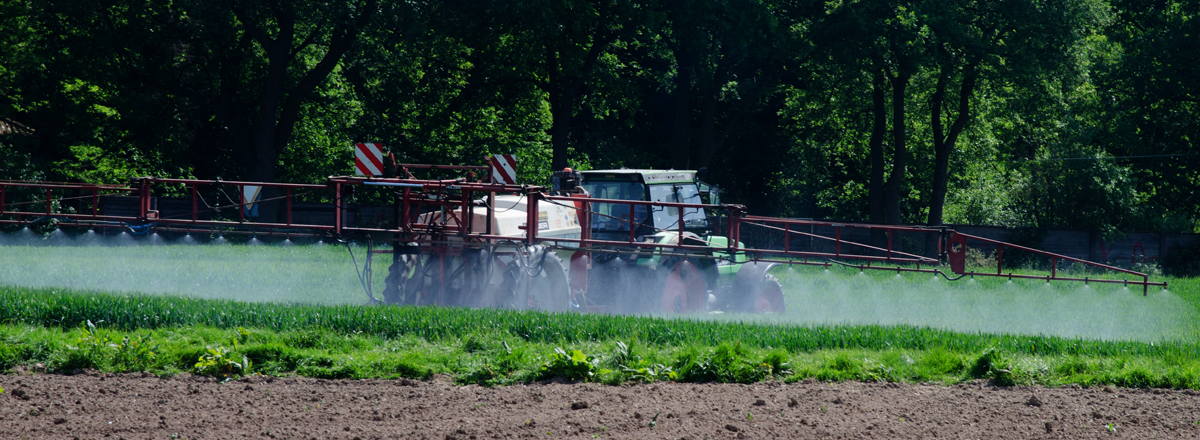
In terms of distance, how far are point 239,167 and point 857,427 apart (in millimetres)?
30148

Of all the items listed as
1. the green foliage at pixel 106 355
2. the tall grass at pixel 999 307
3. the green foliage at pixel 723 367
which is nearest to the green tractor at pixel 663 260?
the tall grass at pixel 999 307

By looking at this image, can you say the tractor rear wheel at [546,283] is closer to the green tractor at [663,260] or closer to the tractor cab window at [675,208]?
the green tractor at [663,260]

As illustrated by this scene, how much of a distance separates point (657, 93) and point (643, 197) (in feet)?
76.1

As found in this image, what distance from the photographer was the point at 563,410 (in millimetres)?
7770

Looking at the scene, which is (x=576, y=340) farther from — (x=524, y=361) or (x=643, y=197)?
(x=643, y=197)

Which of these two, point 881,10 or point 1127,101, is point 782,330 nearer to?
point 881,10

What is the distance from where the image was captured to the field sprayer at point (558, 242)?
13000 millimetres

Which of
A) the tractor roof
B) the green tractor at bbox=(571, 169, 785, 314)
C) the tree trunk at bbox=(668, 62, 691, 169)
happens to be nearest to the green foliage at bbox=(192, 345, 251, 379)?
the green tractor at bbox=(571, 169, 785, 314)

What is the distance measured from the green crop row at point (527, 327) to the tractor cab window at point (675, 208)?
3.37m

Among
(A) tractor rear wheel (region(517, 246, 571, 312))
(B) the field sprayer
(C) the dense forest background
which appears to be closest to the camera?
(B) the field sprayer

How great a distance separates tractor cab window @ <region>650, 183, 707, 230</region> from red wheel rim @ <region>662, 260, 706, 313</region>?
36.8 inches

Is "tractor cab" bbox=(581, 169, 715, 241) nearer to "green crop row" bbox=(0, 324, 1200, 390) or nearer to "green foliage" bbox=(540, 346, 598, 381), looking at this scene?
"green crop row" bbox=(0, 324, 1200, 390)

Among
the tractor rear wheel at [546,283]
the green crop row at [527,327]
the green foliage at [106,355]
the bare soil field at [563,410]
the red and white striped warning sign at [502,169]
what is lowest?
the bare soil field at [563,410]

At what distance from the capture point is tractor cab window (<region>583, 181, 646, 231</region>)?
14.9m
